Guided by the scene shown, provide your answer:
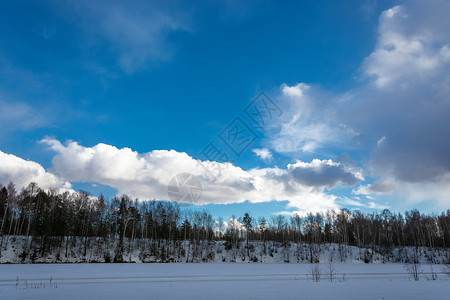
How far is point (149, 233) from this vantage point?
233 feet

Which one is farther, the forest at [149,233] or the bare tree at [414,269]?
the forest at [149,233]

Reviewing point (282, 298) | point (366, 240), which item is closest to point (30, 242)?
point (282, 298)

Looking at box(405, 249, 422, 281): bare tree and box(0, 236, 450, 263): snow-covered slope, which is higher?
box(405, 249, 422, 281): bare tree

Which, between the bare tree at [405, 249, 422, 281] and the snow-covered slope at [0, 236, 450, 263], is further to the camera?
the snow-covered slope at [0, 236, 450, 263]

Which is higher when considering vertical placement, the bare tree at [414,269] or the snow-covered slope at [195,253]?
the bare tree at [414,269]

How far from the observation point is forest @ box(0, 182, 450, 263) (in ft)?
173

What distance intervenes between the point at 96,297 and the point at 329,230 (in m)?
89.6

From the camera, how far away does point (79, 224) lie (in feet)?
203

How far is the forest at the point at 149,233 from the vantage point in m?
52.6

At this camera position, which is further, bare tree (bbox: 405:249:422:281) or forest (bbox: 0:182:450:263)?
forest (bbox: 0:182:450:263)

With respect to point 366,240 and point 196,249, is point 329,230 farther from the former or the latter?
point 196,249

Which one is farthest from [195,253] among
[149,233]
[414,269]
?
[414,269]

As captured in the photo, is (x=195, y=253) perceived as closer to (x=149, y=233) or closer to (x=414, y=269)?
(x=149, y=233)

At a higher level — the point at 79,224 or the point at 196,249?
the point at 79,224
